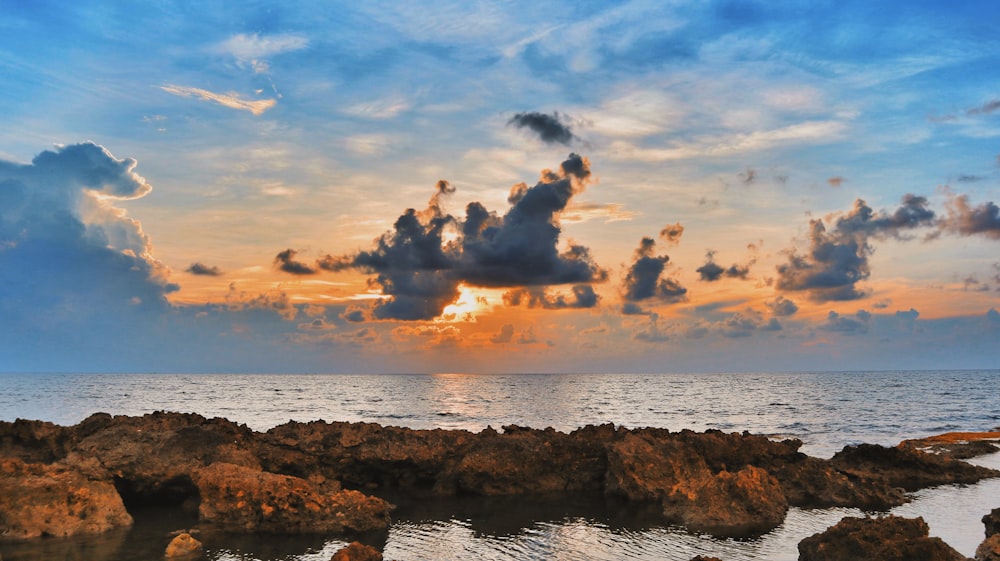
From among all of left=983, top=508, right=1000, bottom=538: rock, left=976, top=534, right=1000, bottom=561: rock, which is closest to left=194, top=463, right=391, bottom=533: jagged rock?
left=976, top=534, right=1000, bottom=561: rock

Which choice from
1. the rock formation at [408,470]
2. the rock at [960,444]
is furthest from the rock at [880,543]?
the rock at [960,444]

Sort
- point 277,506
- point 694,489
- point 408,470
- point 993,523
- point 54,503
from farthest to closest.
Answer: point 408,470, point 694,489, point 277,506, point 54,503, point 993,523

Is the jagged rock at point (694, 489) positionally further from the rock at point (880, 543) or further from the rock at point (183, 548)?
the rock at point (183, 548)

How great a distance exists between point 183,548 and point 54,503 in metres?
5.25

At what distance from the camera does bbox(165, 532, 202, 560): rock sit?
56.5ft

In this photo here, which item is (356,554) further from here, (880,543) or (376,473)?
(376,473)

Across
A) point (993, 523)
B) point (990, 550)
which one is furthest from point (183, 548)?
point (993, 523)

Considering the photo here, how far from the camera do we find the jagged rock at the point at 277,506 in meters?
19.9

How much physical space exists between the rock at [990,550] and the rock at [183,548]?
18.4 meters

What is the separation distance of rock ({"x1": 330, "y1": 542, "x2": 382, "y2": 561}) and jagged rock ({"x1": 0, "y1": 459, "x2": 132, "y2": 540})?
9464 mm

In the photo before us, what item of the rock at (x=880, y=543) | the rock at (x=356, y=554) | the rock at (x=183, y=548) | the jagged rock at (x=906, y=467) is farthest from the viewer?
the jagged rock at (x=906, y=467)

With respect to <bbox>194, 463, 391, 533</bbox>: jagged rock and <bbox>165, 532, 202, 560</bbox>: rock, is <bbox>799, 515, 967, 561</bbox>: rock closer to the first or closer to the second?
<bbox>194, 463, 391, 533</bbox>: jagged rock

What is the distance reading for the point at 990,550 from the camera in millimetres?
14414

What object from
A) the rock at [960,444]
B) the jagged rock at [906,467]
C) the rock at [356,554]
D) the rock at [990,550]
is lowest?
the rock at [960,444]
